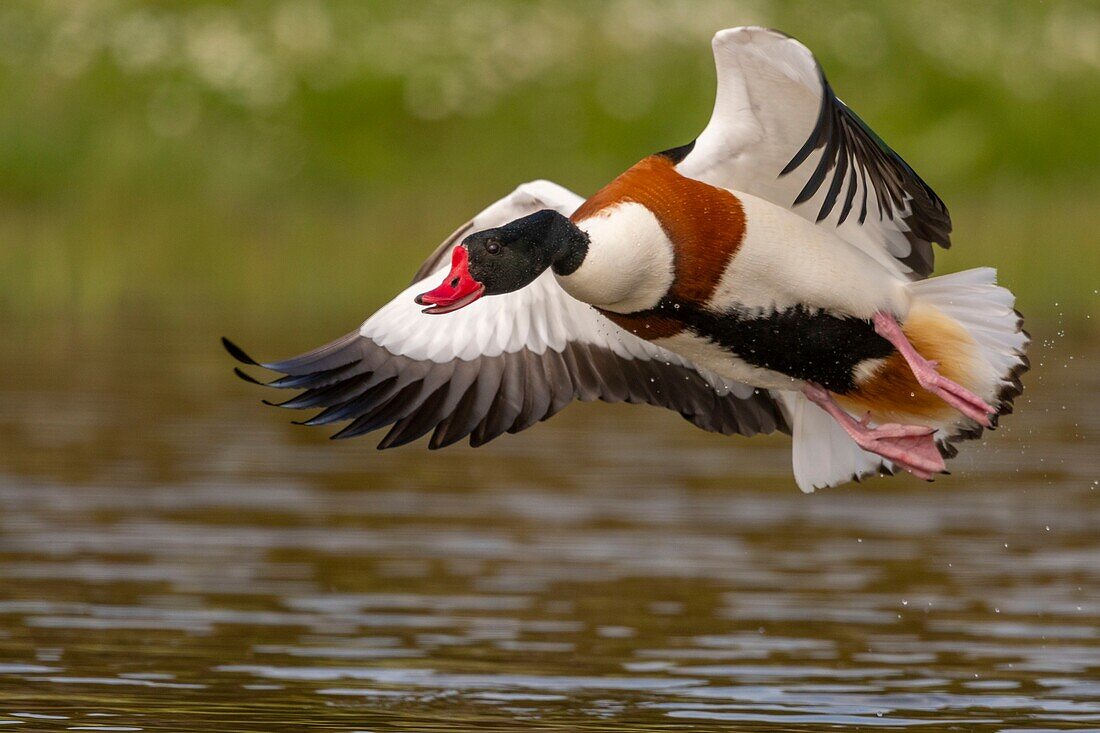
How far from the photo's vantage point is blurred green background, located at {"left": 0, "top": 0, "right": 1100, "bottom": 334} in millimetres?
23734

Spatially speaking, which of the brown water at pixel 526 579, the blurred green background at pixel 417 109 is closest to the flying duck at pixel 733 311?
the brown water at pixel 526 579

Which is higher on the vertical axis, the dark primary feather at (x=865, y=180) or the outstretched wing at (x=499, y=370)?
the dark primary feather at (x=865, y=180)

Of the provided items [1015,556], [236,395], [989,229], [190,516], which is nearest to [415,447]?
[236,395]

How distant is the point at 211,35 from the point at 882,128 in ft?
24.3

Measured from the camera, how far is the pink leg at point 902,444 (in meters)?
8.17

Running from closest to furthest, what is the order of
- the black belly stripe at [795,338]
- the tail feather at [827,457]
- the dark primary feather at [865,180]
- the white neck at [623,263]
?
the dark primary feather at [865,180] → the white neck at [623,263] → the black belly stripe at [795,338] → the tail feather at [827,457]

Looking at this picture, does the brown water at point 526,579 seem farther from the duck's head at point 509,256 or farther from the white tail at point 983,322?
the duck's head at point 509,256

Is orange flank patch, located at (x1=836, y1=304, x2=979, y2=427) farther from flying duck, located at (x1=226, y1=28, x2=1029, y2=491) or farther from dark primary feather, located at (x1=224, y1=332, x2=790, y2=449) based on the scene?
dark primary feather, located at (x1=224, y1=332, x2=790, y2=449)

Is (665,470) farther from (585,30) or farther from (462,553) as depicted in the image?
(585,30)

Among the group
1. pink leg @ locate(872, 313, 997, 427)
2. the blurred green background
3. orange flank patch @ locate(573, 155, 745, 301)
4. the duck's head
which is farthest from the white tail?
the blurred green background

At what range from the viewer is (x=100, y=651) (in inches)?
348

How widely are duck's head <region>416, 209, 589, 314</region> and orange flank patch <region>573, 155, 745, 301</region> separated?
24 centimetres

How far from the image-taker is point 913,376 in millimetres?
8211

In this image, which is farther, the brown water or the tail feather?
the tail feather
